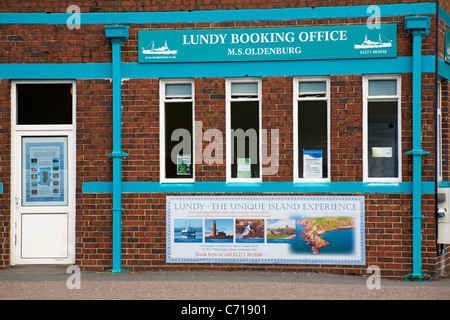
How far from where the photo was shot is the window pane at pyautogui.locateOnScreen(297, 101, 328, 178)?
1206 centimetres

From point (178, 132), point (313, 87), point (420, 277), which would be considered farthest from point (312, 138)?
point (420, 277)

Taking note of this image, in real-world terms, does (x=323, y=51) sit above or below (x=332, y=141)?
above

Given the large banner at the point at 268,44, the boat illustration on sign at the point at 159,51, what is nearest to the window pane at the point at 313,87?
the large banner at the point at 268,44

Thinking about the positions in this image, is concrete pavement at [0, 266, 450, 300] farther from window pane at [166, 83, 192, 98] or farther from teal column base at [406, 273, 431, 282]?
window pane at [166, 83, 192, 98]

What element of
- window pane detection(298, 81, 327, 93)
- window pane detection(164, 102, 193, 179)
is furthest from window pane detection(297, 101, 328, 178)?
window pane detection(164, 102, 193, 179)

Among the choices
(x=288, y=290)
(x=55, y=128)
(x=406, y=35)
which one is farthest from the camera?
(x=55, y=128)

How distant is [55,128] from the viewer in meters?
12.5

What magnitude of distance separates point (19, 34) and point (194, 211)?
4.10 m

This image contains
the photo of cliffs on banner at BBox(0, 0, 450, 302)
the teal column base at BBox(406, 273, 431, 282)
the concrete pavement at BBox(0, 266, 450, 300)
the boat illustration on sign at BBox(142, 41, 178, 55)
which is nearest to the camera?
the concrete pavement at BBox(0, 266, 450, 300)

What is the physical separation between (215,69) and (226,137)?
1.11 metres

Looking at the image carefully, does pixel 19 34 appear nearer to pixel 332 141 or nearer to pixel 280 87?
pixel 280 87

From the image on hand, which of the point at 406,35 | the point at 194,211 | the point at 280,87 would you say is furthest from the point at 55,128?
the point at 406,35

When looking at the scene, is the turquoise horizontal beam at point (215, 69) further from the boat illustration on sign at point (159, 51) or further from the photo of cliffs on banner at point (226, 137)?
the boat illustration on sign at point (159, 51)

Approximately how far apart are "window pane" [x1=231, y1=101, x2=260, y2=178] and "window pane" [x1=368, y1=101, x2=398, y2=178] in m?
Answer: 1.83
